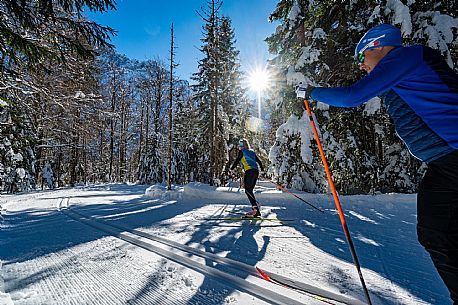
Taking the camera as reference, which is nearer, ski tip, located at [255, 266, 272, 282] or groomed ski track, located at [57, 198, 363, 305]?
groomed ski track, located at [57, 198, 363, 305]

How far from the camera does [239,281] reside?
2.79m

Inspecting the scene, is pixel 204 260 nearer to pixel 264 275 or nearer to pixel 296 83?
pixel 264 275

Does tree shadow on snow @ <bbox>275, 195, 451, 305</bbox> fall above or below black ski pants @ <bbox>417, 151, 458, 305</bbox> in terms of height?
below

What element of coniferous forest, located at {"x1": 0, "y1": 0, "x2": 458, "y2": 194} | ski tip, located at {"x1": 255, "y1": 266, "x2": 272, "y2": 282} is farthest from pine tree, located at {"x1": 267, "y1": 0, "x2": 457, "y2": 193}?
ski tip, located at {"x1": 255, "y1": 266, "x2": 272, "y2": 282}

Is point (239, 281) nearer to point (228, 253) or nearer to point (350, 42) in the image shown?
point (228, 253)

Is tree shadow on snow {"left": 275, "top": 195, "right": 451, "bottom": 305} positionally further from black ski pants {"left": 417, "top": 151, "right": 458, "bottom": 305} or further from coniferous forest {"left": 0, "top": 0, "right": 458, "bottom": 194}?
coniferous forest {"left": 0, "top": 0, "right": 458, "bottom": 194}

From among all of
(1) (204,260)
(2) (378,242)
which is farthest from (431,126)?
(2) (378,242)

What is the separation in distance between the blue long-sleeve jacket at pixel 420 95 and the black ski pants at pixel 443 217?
94 mm

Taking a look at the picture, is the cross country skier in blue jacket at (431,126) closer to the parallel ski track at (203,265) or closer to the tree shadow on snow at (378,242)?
the tree shadow on snow at (378,242)

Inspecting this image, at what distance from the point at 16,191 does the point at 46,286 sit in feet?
60.1

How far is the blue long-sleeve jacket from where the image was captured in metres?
1.46

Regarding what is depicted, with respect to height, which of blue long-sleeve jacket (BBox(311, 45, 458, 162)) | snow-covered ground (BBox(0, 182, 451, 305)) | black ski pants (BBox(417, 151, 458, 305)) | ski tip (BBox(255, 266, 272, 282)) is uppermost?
blue long-sleeve jacket (BBox(311, 45, 458, 162))

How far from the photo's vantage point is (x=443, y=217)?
1.49 meters

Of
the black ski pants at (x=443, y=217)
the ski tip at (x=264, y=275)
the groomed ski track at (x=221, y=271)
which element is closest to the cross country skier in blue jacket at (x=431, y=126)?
the black ski pants at (x=443, y=217)
